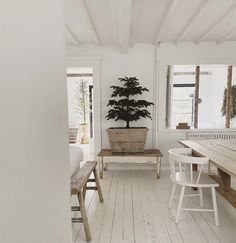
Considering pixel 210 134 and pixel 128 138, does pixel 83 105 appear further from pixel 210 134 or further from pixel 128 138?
pixel 210 134

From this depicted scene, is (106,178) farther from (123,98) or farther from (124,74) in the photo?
(124,74)

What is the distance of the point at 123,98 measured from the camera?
4352 millimetres

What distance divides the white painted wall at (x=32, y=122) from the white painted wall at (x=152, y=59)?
11.0 ft

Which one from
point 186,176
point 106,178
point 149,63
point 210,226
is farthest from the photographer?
point 149,63

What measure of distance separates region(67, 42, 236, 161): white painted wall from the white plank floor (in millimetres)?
1697

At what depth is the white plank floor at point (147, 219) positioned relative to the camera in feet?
7.20

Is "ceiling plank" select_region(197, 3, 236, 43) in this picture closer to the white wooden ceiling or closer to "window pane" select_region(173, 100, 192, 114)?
the white wooden ceiling

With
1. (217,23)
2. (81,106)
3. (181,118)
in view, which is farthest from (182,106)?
(217,23)

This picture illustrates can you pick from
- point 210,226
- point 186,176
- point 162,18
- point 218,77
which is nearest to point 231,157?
point 186,176

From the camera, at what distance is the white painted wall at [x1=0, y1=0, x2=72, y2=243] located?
21.8 inches

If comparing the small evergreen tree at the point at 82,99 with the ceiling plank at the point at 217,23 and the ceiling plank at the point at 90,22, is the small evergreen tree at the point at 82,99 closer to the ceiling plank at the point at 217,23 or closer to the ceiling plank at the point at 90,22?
the ceiling plank at the point at 90,22

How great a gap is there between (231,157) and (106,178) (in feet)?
7.36

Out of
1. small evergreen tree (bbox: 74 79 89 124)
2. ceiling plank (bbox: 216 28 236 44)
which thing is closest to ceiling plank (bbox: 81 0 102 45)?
ceiling plank (bbox: 216 28 236 44)

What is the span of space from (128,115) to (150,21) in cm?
160
